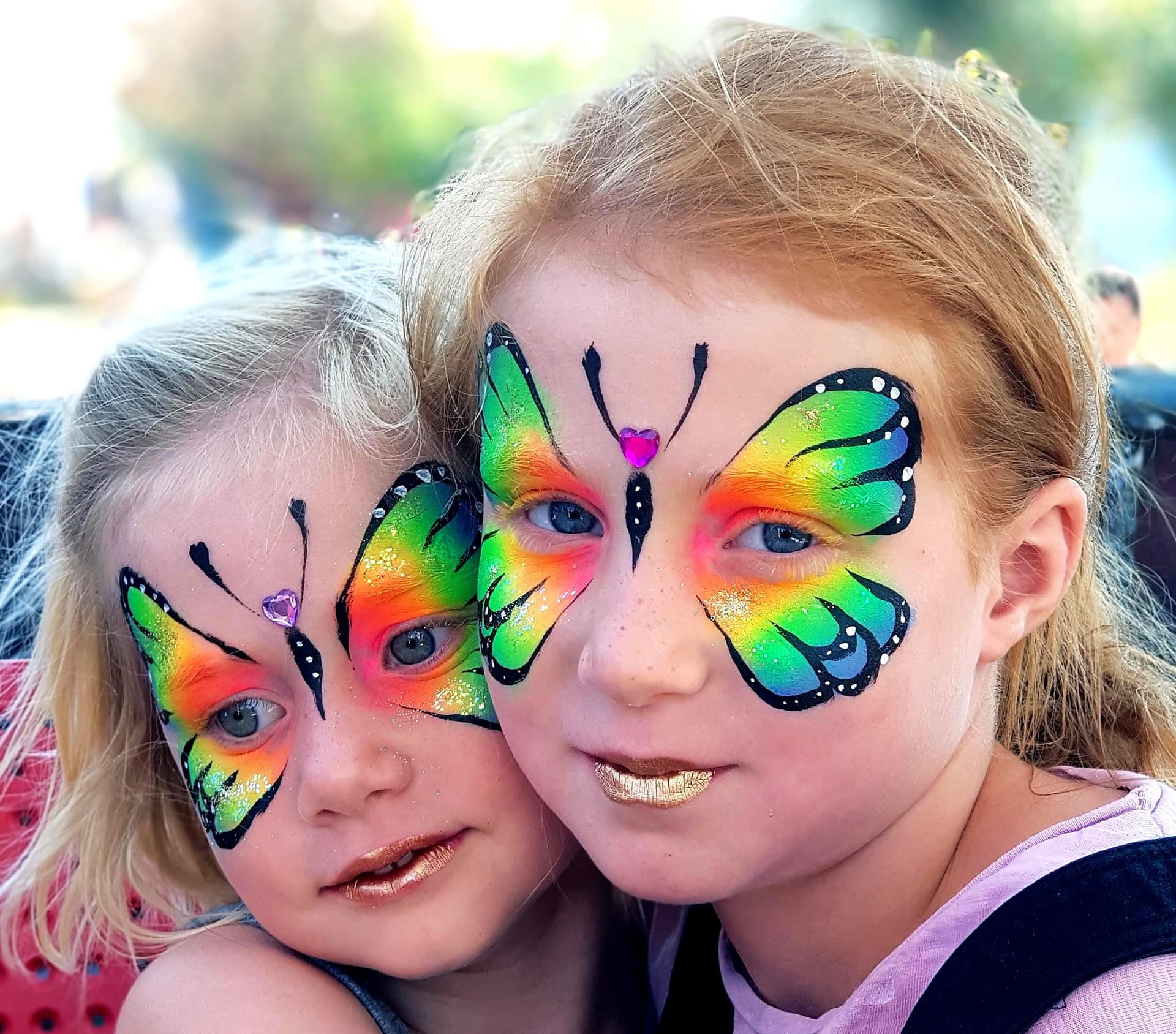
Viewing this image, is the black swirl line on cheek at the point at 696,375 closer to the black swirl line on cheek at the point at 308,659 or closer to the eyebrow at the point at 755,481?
the eyebrow at the point at 755,481

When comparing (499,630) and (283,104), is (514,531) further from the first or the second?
(283,104)

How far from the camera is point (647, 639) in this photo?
900 millimetres

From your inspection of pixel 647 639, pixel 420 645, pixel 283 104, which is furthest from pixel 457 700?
pixel 283 104

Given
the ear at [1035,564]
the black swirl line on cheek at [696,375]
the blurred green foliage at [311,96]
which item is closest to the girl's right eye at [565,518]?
the black swirl line on cheek at [696,375]

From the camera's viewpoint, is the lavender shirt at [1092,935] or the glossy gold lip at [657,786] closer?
the lavender shirt at [1092,935]

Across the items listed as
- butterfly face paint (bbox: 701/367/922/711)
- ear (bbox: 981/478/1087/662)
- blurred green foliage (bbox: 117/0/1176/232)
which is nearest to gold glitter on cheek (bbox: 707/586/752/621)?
butterfly face paint (bbox: 701/367/922/711)

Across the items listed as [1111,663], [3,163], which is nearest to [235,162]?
[3,163]

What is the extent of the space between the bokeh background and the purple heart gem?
5183 millimetres

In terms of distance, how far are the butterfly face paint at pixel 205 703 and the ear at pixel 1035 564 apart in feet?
2.17

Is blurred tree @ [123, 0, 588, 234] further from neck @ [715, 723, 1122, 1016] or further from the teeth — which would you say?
neck @ [715, 723, 1122, 1016]

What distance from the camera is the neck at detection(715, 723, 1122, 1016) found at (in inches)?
41.7

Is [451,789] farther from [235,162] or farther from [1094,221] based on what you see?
[235,162]

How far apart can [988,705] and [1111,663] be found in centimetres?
23

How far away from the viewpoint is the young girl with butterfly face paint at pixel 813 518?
92 centimetres
